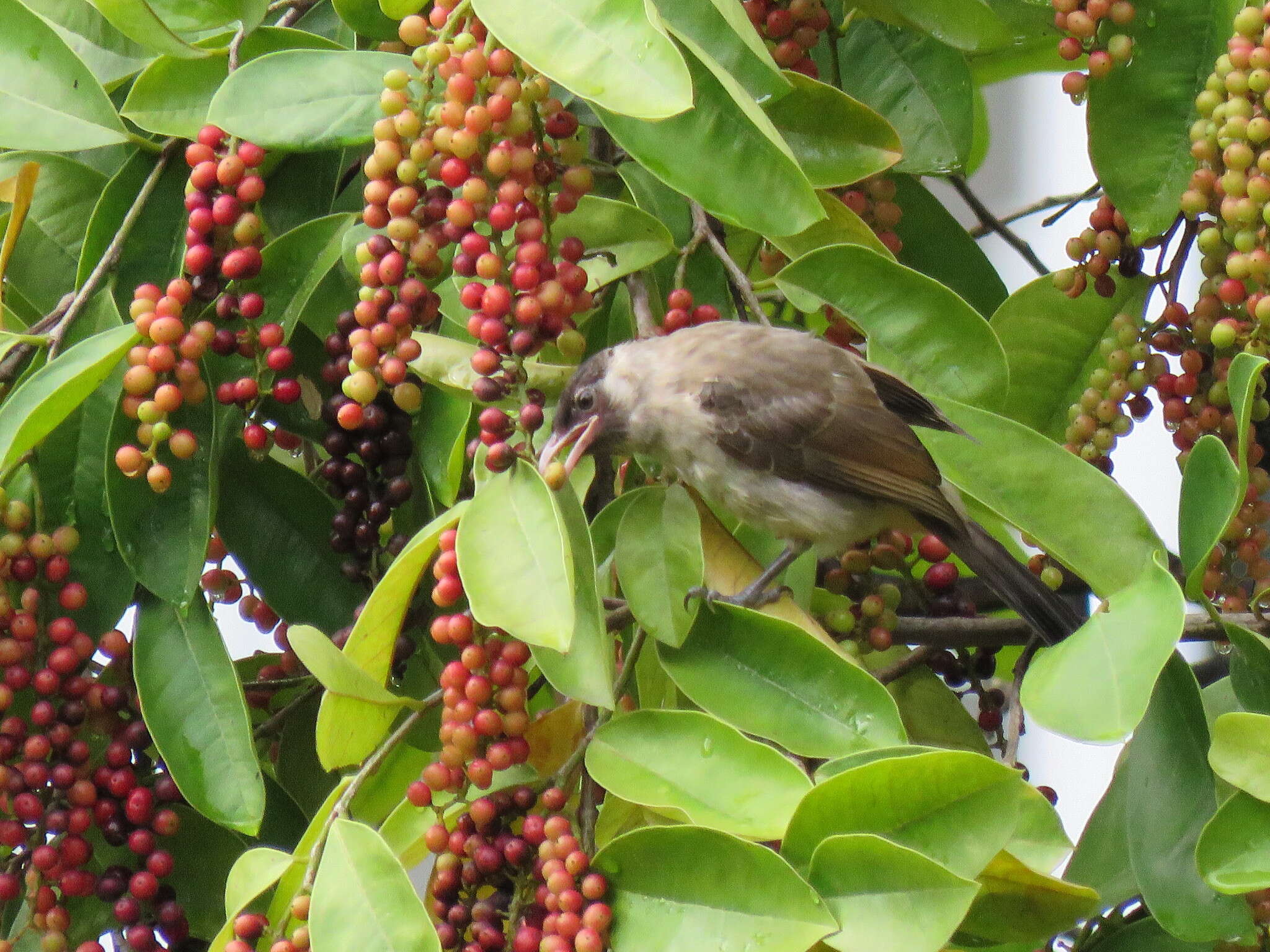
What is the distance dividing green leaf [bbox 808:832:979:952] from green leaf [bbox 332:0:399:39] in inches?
39.1

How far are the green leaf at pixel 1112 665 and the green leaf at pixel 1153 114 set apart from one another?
18.5 inches

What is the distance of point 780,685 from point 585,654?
0.21 m

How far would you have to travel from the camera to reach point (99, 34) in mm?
1594

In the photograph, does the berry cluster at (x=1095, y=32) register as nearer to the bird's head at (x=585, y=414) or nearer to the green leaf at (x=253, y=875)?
the bird's head at (x=585, y=414)

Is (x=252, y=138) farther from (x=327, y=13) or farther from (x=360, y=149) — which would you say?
(x=327, y=13)

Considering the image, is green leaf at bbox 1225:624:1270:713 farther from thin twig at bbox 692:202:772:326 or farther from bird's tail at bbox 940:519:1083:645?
thin twig at bbox 692:202:772:326

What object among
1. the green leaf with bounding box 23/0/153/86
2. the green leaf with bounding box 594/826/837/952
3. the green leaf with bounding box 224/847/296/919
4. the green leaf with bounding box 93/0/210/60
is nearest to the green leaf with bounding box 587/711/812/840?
the green leaf with bounding box 594/826/837/952

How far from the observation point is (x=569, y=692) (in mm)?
1213

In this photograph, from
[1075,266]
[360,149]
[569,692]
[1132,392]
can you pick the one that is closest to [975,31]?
[1075,266]

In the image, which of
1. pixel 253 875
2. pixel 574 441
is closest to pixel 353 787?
pixel 253 875

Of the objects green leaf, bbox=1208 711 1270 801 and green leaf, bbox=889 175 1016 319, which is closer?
green leaf, bbox=1208 711 1270 801

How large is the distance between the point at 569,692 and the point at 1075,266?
2.78ft

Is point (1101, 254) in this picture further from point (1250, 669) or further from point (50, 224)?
point (50, 224)

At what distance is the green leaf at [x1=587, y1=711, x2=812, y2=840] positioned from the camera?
1162mm
